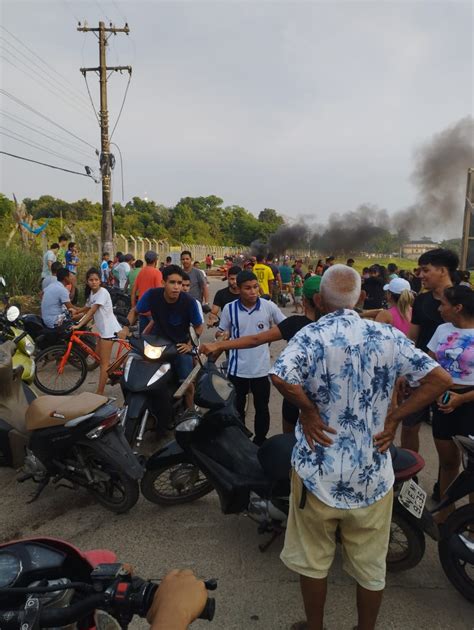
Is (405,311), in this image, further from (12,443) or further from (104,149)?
(104,149)

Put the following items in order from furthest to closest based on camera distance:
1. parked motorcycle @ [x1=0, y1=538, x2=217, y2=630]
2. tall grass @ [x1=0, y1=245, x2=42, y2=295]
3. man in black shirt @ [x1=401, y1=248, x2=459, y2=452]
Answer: tall grass @ [x1=0, y1=245, x2=42, y2=295]
man in black shirt @ [x1=401, y1=248, x2=459, y2=452]
parked motorcycle @ [x1=0, y1=538, x2=217, y2=630]

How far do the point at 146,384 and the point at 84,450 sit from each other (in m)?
0.74

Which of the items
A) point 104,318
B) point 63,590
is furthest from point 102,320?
point 63,590

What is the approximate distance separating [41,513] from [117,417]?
2.83 feet

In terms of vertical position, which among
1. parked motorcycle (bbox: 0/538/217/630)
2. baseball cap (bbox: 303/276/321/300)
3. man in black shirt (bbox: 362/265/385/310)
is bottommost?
parked motorcycle (bbox: 0/538/217/630)

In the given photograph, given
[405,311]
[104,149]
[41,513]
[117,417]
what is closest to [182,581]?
[117,417]

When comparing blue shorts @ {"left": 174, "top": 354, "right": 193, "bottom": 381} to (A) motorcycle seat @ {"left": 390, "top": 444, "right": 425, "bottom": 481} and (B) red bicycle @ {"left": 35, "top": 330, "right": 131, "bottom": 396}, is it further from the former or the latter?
(A) motorcycle seat @ {"left": 390, "top": 444, "right": 425, "bottom": 481}

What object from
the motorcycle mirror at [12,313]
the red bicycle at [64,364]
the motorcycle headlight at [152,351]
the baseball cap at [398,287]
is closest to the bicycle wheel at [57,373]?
the red bicycle at [64,364]

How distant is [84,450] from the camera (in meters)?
3.02

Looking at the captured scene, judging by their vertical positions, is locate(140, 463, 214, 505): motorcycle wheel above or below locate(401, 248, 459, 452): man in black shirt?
below

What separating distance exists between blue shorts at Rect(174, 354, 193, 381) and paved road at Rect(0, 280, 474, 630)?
1.13 m

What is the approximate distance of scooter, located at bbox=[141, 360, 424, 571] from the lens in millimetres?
2455

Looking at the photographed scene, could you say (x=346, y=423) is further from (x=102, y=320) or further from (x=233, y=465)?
(x=102, y=320)

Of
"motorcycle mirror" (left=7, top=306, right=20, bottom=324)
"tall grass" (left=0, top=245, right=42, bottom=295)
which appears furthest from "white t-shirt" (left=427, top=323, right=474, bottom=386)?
"tall grass" (left=0, top=245, right=42, bottom=295)
